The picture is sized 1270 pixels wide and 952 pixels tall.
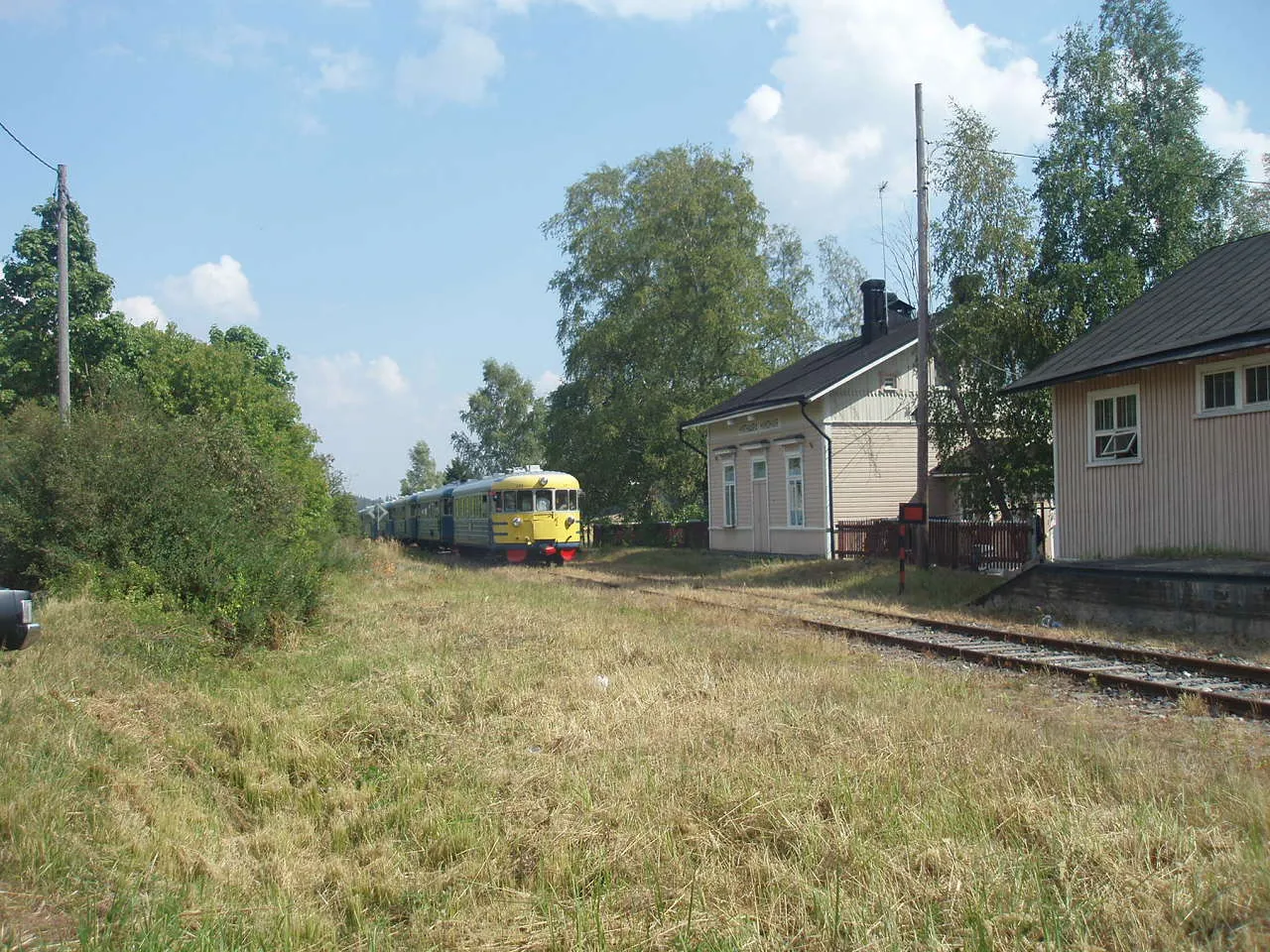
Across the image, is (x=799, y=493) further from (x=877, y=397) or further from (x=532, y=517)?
(x=532, y=517)

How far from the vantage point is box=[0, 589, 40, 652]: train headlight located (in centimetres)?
756

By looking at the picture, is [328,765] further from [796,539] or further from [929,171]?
[796,539]

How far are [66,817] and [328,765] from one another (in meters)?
1.93

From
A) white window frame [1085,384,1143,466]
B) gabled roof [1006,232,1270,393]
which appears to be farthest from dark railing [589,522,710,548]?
gabled roof [1006,232,1270,393]

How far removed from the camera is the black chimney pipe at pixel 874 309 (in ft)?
95.7

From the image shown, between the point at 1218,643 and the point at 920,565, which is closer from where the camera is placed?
the point at 1218,643

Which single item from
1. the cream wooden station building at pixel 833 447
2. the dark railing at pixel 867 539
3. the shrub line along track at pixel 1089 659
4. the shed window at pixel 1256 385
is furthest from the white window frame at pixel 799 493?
the shed window at pixel 1256 385

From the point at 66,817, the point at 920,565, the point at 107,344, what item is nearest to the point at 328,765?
the point at 66,817

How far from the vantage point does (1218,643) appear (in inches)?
422

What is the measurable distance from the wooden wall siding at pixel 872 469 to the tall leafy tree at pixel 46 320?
822 inches

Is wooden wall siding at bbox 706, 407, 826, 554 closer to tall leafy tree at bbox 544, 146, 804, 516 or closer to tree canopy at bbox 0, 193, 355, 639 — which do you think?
tall leafy tree at bbox 544, 146, 804, 516

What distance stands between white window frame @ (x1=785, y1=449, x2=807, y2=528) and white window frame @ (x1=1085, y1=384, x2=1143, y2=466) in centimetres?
1034

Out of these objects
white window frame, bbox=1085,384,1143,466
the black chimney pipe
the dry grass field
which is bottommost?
the dry grass field

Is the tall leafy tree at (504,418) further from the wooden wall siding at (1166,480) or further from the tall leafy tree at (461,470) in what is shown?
the wooden wall siding at (1166,480)
